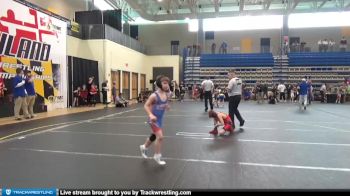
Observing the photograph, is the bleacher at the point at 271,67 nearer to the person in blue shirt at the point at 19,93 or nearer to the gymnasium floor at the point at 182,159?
the person in blue shirt at the point at 19,93

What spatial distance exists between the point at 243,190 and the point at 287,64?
1041 inches

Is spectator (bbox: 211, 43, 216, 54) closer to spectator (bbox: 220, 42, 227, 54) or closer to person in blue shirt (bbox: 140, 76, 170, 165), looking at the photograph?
spectator (bbox: 220, 42, 227, 54)

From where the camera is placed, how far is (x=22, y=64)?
13.0 metres

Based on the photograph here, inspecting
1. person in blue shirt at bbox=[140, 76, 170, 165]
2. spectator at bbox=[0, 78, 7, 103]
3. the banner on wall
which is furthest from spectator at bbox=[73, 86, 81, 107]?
person in blue shirt at bbox=[140, 76, 170, 165]

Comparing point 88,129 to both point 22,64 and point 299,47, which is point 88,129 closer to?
point 22,64

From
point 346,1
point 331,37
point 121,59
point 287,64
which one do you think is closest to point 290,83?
point 287,64

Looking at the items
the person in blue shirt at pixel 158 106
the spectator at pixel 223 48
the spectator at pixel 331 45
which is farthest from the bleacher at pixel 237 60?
the person in blue shirt at pixel 158 106

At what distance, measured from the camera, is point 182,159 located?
219 inches

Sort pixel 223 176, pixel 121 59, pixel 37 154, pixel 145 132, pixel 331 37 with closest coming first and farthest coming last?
pixel 223 176, pixel 37 154, pixel 145 132, pixel 121 59, pixel 331 37

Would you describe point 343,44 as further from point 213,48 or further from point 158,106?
point 158,106

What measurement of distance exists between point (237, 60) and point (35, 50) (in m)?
18.9

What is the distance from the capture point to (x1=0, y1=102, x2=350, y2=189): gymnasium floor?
4234 mm

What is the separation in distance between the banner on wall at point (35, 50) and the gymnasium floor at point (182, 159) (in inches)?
157

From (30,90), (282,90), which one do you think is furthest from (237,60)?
(30,90)
